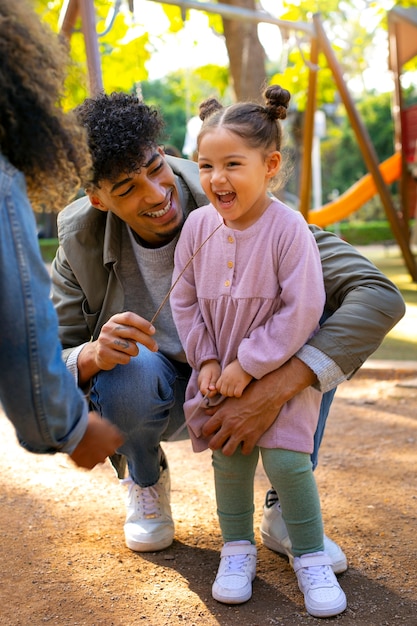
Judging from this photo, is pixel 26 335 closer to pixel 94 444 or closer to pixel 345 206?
pixel 94 444

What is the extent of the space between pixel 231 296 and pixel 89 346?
48 centimetres

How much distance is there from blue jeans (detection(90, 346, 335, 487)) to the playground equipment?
1581 millimetres

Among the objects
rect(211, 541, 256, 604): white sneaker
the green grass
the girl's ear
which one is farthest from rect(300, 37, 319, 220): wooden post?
rect(211, 541, 256, 604): white sneaker

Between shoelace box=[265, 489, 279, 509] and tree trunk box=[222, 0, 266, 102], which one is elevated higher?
tree trunk box=[222, 0, 266, 102]

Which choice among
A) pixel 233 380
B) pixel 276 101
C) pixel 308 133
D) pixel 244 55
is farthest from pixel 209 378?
pixel 244 55

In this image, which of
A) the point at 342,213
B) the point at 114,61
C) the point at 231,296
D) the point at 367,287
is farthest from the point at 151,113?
the point at 342,213

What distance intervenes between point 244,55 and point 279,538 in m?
6.61

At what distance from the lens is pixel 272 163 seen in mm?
2215

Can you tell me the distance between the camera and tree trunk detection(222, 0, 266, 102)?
8206 mm

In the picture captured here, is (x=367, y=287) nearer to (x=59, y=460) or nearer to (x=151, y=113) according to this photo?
(x=151, y=113)

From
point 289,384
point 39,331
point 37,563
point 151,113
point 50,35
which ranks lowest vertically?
point 37,563

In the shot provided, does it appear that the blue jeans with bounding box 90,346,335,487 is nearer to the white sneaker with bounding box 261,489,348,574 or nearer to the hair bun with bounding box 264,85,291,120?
the white sneaker with bounding box 261,489,348,574

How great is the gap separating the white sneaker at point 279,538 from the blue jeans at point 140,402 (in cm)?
38

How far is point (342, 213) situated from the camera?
11.8 m
